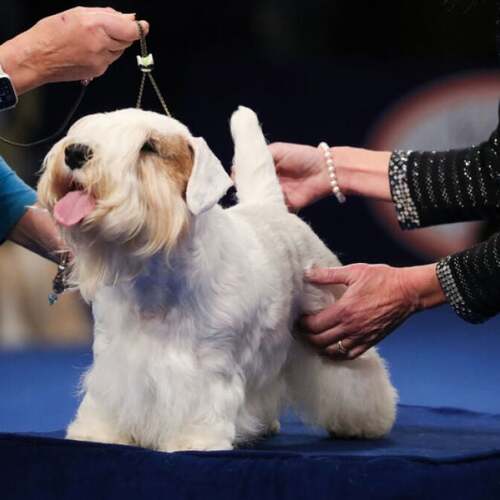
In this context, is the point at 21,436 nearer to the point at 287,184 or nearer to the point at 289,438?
the point at 289,438

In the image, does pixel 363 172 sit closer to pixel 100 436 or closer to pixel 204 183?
pixel 204 183

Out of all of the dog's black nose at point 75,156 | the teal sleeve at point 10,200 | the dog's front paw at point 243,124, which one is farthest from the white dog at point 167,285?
the teal sleeve at point 10,200

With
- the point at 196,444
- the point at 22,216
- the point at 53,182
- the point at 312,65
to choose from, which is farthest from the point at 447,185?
the point at 312,65

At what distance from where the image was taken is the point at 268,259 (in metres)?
2.37

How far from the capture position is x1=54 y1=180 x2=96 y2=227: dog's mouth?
198 centimetres

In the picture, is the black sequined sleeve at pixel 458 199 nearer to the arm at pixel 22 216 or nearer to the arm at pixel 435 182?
the arm at pixel 435 182

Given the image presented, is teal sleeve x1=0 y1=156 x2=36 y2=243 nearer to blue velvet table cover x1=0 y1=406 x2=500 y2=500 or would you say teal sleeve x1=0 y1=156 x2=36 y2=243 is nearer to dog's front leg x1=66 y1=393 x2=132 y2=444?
dog's front leg x1=66 y1=393 x2=132 y2=444

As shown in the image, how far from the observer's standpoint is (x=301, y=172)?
2.88 meters

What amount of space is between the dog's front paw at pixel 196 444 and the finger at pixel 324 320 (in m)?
0.41

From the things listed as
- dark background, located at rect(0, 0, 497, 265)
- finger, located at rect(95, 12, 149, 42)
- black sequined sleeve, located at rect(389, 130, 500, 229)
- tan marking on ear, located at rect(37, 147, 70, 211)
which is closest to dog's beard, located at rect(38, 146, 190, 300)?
tan marking on ear, located at rect(37, 147, 70, 211)

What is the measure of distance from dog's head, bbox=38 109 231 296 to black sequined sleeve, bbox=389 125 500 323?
562 millimetres

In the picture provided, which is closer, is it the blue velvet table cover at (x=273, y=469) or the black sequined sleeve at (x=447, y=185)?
the blue velvet table cover at (x=273, y=469)

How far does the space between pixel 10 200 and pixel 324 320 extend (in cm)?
92

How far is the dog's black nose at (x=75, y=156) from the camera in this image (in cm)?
198
